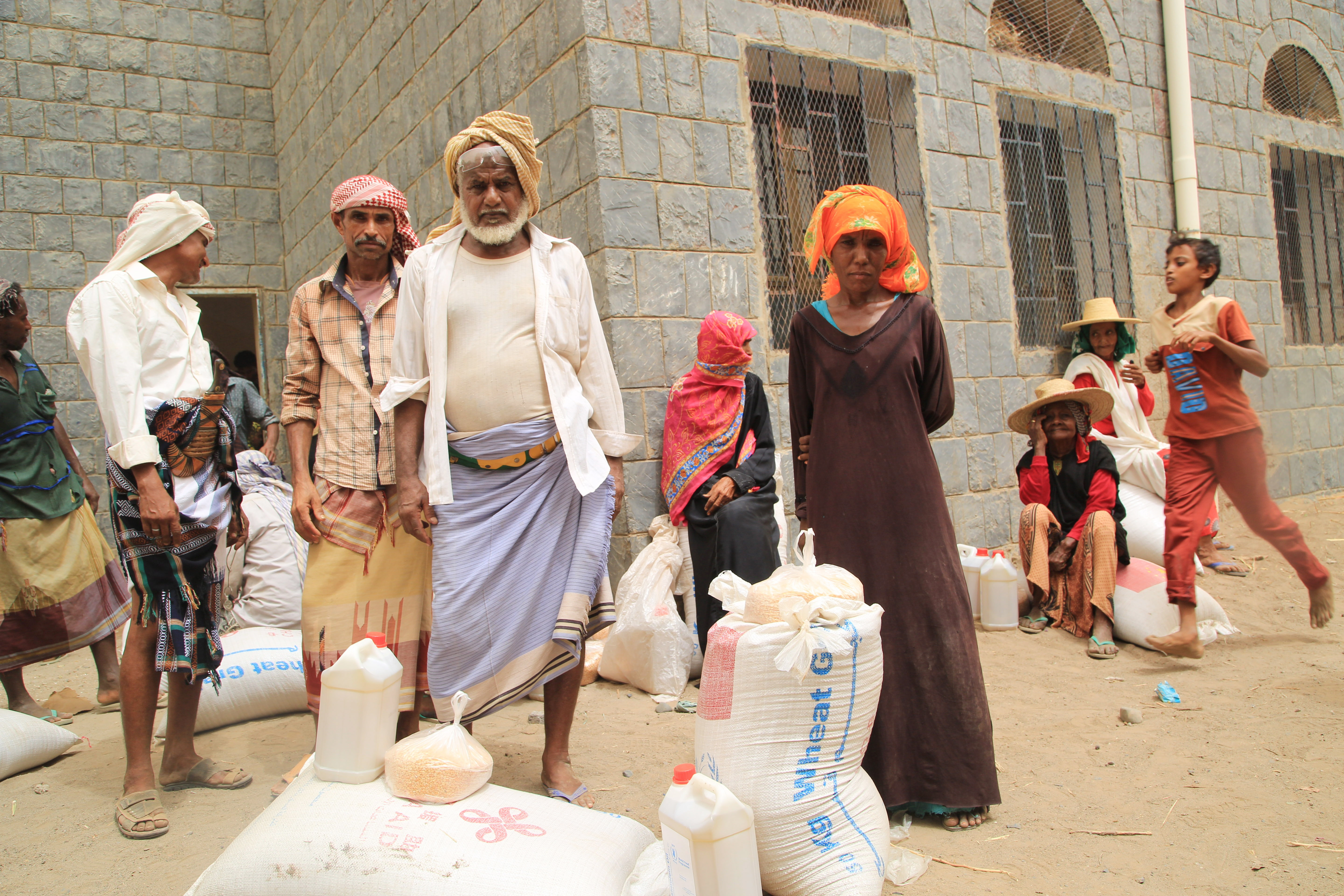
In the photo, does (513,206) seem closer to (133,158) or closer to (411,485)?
(411,485)

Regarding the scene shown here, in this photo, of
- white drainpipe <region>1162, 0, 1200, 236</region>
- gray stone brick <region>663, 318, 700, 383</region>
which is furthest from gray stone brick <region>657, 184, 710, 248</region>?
white drainpipe <region>1162, 0, 1200, 236</region>

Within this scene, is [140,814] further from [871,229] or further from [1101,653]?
[1101,653]

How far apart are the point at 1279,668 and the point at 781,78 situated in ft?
13.2

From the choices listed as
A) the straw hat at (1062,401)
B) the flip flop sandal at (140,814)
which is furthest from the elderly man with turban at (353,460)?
the straw hat at (1062,401)

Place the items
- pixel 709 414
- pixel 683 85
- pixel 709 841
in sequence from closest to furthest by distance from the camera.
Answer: pixel 709 841, pixel 709 414, pixel 683 85

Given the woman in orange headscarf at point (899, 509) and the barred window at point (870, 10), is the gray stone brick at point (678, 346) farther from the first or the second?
the barred window at point (870, 10)

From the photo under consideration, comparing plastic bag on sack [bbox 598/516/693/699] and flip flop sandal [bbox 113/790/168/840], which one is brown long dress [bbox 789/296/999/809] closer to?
plastic bag on sack [bbox 598/516/693/699]

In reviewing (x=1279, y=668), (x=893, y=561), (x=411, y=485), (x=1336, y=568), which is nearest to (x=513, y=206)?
(x=411, y=485)

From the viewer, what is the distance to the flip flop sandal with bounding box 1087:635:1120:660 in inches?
173

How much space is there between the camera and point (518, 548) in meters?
2.64

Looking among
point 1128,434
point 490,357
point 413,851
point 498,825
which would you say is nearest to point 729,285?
point 490,357

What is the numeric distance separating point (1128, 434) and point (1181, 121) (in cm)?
292

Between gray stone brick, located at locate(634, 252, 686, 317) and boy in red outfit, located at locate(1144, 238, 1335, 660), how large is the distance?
2333 millimetres

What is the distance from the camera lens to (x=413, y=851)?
6.24 feet
